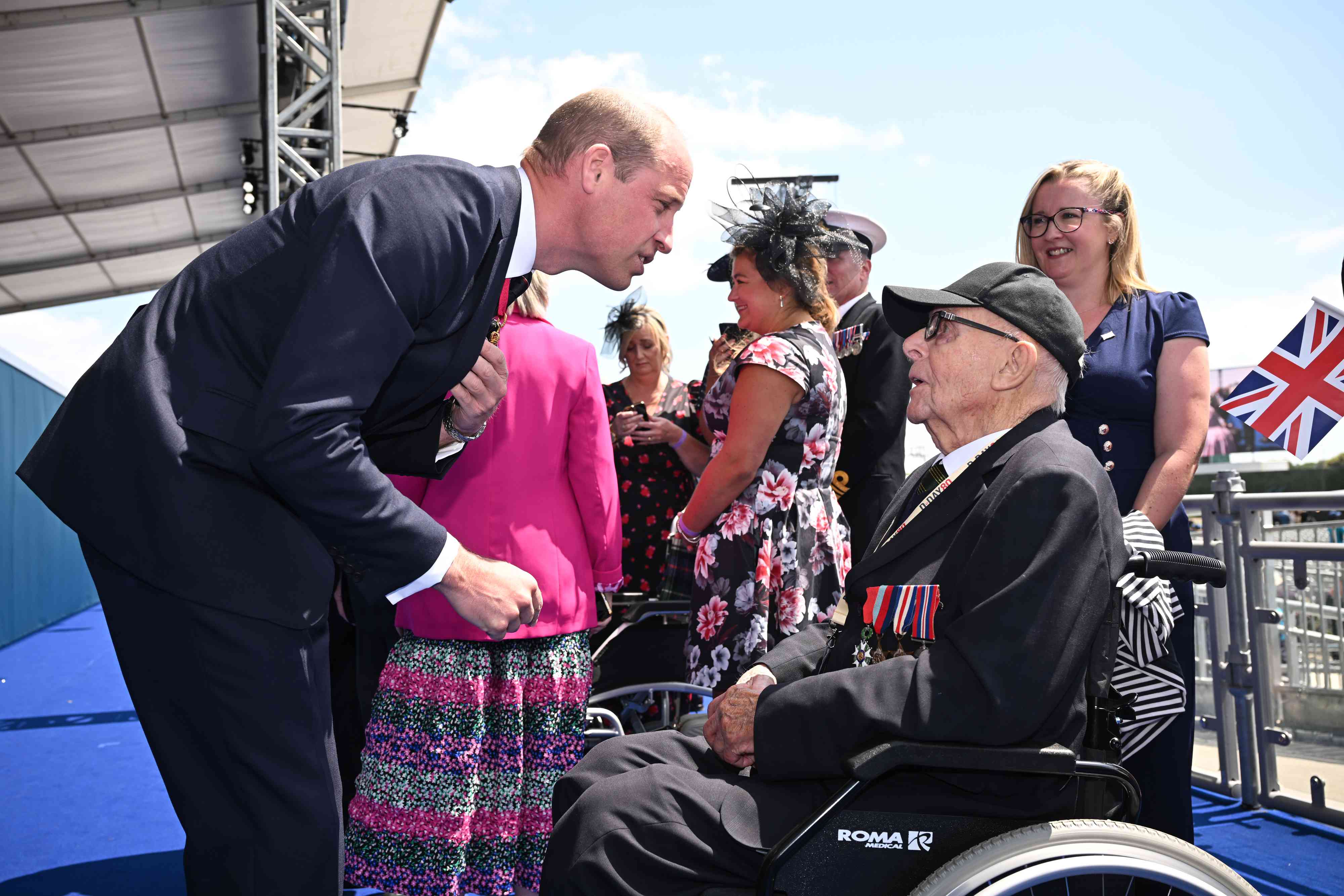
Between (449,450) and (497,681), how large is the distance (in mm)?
707

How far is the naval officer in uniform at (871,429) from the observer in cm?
283

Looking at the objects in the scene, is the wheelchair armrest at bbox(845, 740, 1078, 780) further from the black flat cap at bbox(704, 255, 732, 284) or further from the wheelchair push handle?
the black flat cap at bbox(704, 255, 732, 284)

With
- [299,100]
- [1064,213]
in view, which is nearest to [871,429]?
[1064,213]

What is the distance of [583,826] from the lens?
1.32m

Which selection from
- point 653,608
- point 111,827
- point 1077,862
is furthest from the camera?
point 111,827

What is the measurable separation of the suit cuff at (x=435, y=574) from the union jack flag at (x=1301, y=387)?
8.93 feet

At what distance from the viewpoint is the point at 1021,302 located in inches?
62.6

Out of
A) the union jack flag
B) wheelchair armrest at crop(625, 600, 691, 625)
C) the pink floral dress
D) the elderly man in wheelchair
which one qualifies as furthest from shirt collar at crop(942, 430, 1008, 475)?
the union jack flag

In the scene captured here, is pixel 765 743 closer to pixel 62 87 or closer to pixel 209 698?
pixel 209 698

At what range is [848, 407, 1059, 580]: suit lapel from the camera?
4.88ft

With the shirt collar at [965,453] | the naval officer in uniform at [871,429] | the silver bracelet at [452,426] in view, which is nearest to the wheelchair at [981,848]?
the shirt collar at [965,453]

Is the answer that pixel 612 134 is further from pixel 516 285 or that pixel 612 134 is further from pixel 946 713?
pixel 946 713

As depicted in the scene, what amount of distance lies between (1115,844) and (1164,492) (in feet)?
3.33

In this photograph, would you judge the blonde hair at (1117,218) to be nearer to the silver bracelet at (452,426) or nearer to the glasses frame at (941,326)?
the glasses frame at (941,326)
